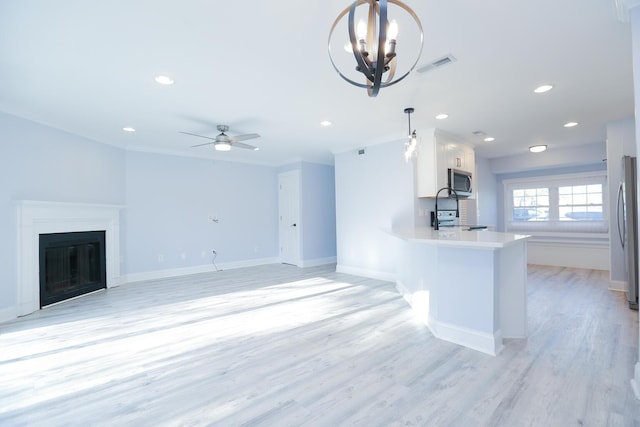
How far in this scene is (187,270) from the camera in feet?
19.2

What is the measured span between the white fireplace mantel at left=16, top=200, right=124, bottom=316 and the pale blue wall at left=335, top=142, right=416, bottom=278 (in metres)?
3.95

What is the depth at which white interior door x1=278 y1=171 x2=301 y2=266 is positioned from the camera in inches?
265

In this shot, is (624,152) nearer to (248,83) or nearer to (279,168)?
(248,83)

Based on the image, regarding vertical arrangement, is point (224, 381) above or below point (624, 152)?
below

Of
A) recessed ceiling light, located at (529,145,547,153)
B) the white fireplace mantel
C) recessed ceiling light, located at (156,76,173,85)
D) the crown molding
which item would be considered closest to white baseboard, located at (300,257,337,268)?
the white fireplace mantel

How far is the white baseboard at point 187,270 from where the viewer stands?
5.26m

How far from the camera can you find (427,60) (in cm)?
253

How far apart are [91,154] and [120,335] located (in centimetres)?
311

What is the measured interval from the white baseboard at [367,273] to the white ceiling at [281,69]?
2.33 m

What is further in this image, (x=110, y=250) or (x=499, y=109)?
(x=110, y=250)

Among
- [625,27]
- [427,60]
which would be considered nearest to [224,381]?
[427,60]

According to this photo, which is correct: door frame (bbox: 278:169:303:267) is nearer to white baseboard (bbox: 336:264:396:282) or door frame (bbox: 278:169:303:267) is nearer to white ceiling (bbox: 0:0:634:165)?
white baseboard (bbox: 336:264:396:282)

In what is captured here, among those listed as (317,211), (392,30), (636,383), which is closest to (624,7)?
(392,30)

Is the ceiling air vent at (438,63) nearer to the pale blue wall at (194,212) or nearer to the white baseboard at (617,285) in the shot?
the white baseboard at (617,285)
